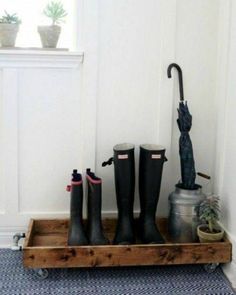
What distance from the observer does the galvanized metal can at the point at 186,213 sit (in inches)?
85.7

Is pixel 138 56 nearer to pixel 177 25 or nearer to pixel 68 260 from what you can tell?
pixel 177 25

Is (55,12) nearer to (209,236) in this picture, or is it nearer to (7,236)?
(7,236)

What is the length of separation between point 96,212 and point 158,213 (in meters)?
0.51

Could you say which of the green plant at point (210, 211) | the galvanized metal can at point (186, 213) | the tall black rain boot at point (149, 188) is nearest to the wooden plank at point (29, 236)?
the tall black rain boot at point (149, 188)

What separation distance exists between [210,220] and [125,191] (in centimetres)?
46

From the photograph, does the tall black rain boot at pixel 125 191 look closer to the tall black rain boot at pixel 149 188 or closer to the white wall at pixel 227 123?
the tall black rain boot at pixel 149 188

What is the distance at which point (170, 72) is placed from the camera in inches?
90.5

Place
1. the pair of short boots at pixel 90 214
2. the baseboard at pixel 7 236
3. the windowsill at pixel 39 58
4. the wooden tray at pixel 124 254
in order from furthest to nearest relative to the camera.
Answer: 1. the baseboard at pixel 7 236
2. the windowsill at pixel 39 58
3. the pair of short boots at pixel 90 214
4. the wooden tray at pixel 124 254

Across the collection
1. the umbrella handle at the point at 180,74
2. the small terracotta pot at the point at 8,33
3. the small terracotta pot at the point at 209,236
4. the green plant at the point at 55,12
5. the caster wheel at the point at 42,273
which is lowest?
the caster wheel at the point at 42,273

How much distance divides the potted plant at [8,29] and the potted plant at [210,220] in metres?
1.34

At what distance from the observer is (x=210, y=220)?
2086 millimetres

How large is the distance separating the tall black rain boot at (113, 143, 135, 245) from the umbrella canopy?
28 cm

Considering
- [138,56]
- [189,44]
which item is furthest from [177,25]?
[138,56]

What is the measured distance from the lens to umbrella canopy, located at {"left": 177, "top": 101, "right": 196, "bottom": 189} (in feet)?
7.33
